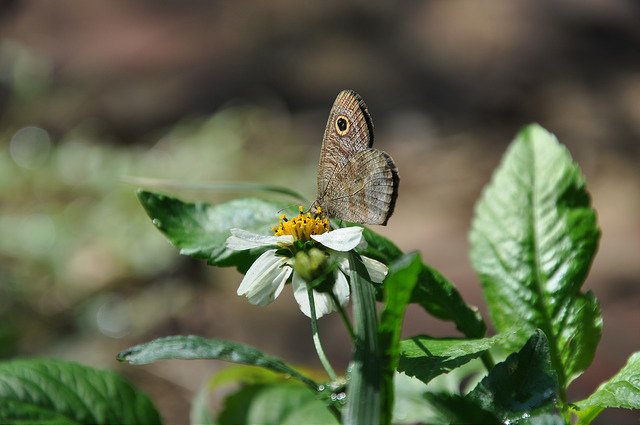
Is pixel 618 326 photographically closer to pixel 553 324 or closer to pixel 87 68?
pixel 553 324

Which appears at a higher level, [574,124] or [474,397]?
[574,124]

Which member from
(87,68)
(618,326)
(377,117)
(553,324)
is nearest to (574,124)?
(377,117)

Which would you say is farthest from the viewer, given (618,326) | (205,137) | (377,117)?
(377,117)

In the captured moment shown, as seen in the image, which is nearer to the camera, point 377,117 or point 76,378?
point 76,378

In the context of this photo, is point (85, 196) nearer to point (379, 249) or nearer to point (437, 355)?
point (379, 249)

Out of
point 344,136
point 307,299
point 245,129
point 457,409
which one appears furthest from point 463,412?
point 245,129

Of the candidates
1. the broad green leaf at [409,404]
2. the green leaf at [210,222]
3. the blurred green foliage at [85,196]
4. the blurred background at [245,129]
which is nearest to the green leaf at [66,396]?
the green leaf at [210,222]
